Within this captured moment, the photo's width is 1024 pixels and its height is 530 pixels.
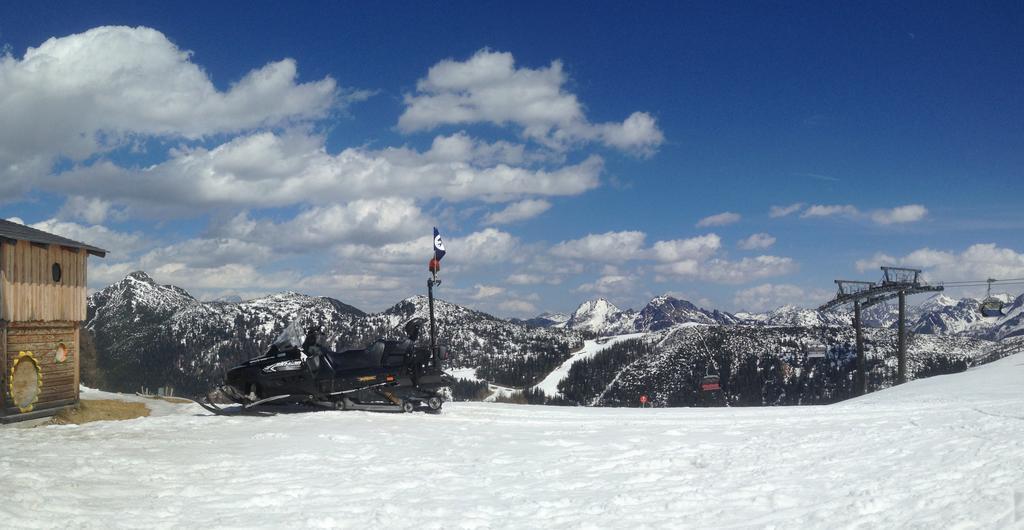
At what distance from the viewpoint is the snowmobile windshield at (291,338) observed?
17.0 meters

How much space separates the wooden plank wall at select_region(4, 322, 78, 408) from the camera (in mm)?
17719

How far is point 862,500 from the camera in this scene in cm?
807

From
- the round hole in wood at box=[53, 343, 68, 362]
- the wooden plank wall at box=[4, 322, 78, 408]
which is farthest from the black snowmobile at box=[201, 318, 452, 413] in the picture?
the round hole in wood at box=[53, 343, 68, 362]

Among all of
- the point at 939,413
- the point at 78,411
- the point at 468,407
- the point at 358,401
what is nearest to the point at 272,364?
the point at 358,401

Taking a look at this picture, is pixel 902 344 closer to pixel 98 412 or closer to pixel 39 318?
pixel 98 412

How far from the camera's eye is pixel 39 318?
60.5ft

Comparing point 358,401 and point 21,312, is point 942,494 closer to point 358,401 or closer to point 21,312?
point 358,401

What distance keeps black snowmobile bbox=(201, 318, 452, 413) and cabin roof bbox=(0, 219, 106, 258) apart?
630 centimetres

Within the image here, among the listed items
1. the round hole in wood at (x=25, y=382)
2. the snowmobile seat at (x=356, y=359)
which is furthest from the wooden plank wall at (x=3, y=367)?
the snowmobile seat at (x=356, y=359)

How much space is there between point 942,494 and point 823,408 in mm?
9144

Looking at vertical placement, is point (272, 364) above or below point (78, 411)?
above

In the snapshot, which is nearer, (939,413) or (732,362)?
(939,413)

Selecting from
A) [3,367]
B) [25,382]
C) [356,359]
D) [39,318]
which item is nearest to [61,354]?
[39,318]

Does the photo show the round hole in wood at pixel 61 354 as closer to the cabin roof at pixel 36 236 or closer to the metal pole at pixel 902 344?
the cabin roof at pixel 36 236
